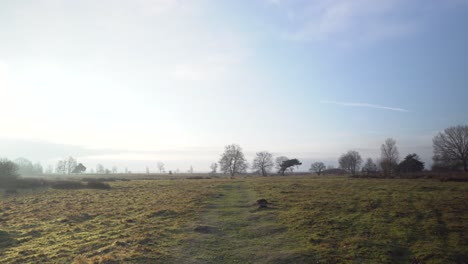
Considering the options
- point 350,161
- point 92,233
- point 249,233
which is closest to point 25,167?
point 350,161

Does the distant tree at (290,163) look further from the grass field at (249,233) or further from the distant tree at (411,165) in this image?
the grass field at (249,233)

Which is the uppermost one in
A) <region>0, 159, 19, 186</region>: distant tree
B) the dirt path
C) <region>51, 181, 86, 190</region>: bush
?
<region>0, 159, 19, 186</region>: distant tree

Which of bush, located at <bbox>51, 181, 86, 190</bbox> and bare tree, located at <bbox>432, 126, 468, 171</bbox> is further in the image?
bare tree, located at <bbox>432, 126, 468, 171</bbox>

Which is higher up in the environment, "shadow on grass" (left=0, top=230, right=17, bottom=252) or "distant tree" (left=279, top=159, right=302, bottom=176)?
"distant tree" (left=279, top=159, right=302, bottom=176)

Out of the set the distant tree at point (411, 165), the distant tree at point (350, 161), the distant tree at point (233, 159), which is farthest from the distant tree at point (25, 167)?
the distant tree at point (411, 165)

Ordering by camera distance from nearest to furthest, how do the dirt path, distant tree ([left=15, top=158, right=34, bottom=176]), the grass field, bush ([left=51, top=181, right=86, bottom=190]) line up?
the dirt path, the grass field, bush ([left=51, top=181, right=86, bottom=190]), distant tree ([left=15, top=158, right=34, bottom=176])

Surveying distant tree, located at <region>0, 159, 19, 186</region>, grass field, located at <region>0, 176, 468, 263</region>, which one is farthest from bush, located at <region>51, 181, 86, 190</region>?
grass field, located at <region>0, 176, 468, 263</region>

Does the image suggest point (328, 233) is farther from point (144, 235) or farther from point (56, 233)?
point (56, 233)

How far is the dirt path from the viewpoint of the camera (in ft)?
42.6

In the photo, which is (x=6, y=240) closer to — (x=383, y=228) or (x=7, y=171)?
(x=383, y=228)

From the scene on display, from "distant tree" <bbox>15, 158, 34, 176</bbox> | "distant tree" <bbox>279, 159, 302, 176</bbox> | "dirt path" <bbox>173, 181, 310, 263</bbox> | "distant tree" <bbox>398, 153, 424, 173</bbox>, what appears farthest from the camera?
"distant tree" <bbox>15, 158, 34, 176</bbox>

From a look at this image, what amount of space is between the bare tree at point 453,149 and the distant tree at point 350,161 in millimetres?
38717

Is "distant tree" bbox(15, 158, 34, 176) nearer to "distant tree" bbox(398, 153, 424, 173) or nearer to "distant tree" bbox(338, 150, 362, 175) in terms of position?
"distant tree" bbox(338, 150, 362, 175)

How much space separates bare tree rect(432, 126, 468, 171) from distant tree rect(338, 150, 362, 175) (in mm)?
38717
